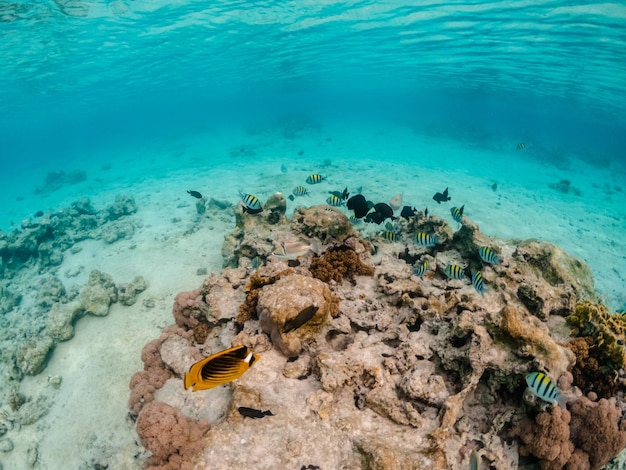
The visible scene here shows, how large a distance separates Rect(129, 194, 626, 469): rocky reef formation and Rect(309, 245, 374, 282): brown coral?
0.03 meters

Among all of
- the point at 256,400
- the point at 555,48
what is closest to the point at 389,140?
the point at 555,48

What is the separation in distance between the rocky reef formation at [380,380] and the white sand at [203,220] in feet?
6.60

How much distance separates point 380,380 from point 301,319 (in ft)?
3.92

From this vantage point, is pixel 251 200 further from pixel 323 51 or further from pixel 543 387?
pixel 323 51

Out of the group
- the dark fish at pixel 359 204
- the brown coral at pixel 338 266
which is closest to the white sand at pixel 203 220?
the brown coral at pixel 338 266

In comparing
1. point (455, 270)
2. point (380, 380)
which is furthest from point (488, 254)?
point (380, 380)

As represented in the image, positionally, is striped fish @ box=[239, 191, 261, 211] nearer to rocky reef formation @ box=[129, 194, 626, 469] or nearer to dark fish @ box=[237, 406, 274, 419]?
rocky reef formation @ box=[129, 194, 626, 469]

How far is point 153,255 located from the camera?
11.9m

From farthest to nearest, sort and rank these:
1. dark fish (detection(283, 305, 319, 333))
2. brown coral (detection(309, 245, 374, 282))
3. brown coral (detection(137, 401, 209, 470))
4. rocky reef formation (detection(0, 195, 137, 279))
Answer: rocky reef formation (detection(0, 195, 137, 279)) < brown coral (detection(309, 245, 374, 282)) < dark fish (detection(283, 305, 319, 333)) < brown coral (detection(137, 401, 209, 470))

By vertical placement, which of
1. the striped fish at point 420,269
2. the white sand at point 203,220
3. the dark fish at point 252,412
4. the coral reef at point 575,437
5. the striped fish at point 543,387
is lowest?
the white sand at point 203,220

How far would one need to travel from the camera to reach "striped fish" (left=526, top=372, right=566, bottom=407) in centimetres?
307

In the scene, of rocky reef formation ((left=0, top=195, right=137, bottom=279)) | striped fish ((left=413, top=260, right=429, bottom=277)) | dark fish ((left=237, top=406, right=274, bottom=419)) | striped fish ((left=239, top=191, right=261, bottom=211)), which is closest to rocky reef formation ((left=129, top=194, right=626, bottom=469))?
dark fish ((left=237, top=406, right=274, bottom=419))

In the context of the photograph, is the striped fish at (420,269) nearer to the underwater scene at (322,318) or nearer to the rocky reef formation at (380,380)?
the underwater scene at (322,318)

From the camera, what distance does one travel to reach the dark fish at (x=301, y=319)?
14.0 feet
